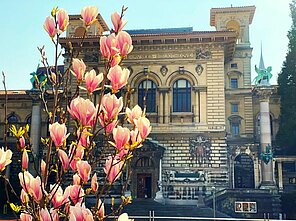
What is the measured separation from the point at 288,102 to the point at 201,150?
9814mm

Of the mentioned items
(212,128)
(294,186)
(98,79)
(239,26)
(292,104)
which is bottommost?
(294,186)

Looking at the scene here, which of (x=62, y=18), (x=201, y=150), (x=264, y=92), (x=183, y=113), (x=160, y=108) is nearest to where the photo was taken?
(x=62, y=18)

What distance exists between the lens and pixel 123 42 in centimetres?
264

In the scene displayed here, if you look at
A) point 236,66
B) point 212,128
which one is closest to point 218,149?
point 212,128

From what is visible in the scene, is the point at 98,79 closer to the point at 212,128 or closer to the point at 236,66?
the point at 212,128

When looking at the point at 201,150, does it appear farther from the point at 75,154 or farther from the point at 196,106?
the point at 75,154

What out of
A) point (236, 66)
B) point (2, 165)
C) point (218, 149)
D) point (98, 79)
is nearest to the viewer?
point (2, 165)

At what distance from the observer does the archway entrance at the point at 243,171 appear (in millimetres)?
34844

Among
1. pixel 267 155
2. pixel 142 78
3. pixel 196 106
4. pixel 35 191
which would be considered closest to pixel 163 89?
pixel 142 78

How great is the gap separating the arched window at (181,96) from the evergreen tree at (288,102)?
28.9ft

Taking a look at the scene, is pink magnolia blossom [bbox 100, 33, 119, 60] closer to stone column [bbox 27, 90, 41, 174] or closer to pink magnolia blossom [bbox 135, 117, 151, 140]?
pink magnolia blossom [bbox 135, 117, 151, 140]

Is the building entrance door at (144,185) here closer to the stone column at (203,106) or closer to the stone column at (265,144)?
the stone column at (203,106)

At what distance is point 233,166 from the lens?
112ft

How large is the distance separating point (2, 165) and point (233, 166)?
32.8 metres
